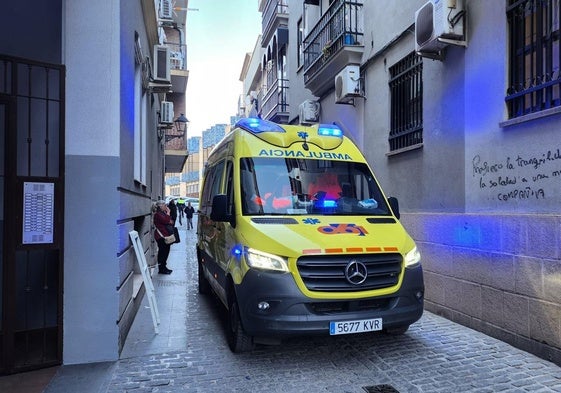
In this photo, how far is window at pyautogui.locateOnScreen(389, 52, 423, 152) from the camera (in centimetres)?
723

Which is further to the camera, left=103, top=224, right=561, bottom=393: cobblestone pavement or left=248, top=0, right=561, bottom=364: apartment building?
left=248, top=0, right=561, bottom=364: apartment building

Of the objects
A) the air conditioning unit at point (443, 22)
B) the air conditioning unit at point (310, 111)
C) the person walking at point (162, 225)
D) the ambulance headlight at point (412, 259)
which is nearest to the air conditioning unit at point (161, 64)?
the person walking at point (162, 225)

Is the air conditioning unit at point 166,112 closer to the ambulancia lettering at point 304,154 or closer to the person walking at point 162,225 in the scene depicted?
the person walking at point 162,225

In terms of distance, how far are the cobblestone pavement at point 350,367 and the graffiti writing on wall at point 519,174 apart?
1.77 meters

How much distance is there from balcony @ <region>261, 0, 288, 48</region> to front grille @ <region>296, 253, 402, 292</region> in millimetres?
14025

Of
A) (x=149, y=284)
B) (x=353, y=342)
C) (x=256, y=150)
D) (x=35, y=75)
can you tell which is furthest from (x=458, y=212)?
(x=35, y=75)

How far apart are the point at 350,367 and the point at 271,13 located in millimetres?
15891

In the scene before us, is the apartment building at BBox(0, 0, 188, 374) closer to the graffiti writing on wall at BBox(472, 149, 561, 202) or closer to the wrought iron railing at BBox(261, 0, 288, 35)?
the graffiti writing on wall at BBox(472, 149, 561, 202)

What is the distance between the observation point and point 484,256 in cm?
523

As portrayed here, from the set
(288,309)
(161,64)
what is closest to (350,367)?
(288,309)

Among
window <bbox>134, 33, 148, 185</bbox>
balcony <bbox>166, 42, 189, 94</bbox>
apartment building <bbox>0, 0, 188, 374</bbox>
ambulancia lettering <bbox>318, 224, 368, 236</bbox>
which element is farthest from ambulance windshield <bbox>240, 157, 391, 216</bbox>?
balcony <bbox>166, 42, 189, 94</bbox>

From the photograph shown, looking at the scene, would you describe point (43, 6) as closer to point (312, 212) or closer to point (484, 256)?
point (312, 212)

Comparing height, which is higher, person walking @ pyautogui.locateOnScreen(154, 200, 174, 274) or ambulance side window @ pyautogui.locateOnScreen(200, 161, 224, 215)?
ambulance side window @ pyautogui.locateOnScreen(200, 161, 224, 215)

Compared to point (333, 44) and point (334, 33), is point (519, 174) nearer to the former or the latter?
point (333, 44)
